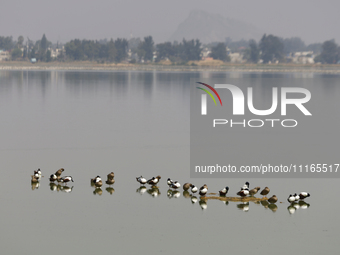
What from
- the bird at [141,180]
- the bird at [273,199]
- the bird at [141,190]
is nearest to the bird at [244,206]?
the bird at [273,199]

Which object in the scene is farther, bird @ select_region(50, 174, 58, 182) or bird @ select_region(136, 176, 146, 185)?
bird @ select_region(50, 174, 58, 182)

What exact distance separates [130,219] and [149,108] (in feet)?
108

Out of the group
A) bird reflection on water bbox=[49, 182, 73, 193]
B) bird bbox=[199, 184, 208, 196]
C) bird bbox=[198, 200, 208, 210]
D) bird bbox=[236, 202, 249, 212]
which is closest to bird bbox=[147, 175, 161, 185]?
bird bbox=[199, 184, 208, 196]

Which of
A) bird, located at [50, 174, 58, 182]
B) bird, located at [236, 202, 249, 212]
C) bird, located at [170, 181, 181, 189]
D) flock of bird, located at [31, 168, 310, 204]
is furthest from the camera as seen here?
bird, located at [50, 174, 58, 182]

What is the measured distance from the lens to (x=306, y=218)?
17.0m

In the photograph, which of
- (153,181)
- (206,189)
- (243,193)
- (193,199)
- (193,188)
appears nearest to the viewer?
(243,193)

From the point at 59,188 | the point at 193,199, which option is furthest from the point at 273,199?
the point at 59,188

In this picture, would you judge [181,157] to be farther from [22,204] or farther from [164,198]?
[22,204]

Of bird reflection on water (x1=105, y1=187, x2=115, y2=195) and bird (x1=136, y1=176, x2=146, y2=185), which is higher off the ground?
bird (x1=136, y1=176, x2=146, y2=185)

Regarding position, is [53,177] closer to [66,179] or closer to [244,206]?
[66,179]

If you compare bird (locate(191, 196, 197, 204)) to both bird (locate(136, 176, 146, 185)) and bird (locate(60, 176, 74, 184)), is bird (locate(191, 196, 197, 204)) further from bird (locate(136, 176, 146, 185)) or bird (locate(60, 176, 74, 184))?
bird (locate(60, 176, 74, 184))

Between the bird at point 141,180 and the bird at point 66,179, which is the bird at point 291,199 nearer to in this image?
the bird at point 141,180

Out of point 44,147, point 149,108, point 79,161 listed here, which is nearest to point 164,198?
point 79,161

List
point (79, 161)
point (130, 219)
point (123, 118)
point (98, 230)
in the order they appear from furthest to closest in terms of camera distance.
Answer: point (123, 118)
point (79, 161)
point (130, 219)
point (98, 230)
